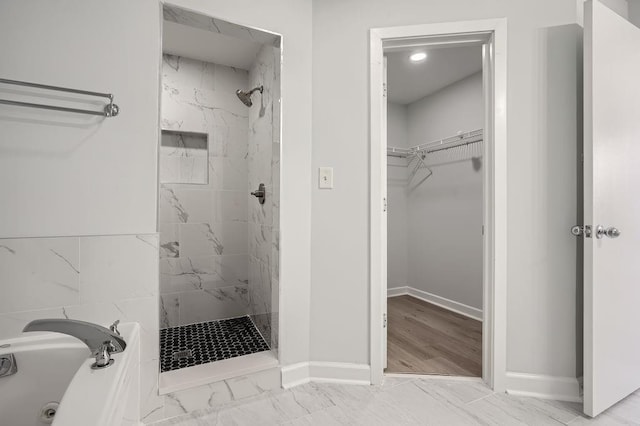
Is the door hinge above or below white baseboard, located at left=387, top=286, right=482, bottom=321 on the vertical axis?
above

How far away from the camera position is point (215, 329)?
8.09ft

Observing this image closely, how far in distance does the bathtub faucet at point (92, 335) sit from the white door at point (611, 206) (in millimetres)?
2073

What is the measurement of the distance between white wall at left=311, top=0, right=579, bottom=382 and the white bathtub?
3.43 feet

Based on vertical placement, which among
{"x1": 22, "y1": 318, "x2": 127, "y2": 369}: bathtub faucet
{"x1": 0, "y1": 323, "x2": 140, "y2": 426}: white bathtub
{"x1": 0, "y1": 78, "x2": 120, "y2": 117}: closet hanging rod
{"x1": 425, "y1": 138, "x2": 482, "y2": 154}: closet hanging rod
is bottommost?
{"x1": 0, "y1": 323, "x2": 140, "y2": 426}: white bathtub

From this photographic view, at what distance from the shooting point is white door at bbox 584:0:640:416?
1.47 meters

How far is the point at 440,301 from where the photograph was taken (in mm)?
3336

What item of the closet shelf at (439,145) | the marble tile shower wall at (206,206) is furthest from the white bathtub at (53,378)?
the closet shelf at (439,145)

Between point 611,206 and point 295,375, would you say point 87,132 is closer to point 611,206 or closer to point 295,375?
point 295,375

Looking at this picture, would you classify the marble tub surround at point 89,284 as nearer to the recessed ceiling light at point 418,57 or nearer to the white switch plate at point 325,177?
the white switch plate at point 325,177

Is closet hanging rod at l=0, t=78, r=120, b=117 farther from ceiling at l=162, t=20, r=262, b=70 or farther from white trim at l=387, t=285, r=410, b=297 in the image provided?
white trim at l=387, t=285, r=410, b=297

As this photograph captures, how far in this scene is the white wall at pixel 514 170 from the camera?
1661 mm

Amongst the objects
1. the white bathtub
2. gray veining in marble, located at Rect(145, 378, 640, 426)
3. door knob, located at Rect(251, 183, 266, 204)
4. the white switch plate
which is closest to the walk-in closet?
gray veining in marble, located at Rect(145, 378, 640, 426)

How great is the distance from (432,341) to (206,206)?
2226 mm

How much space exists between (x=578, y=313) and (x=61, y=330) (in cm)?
236
